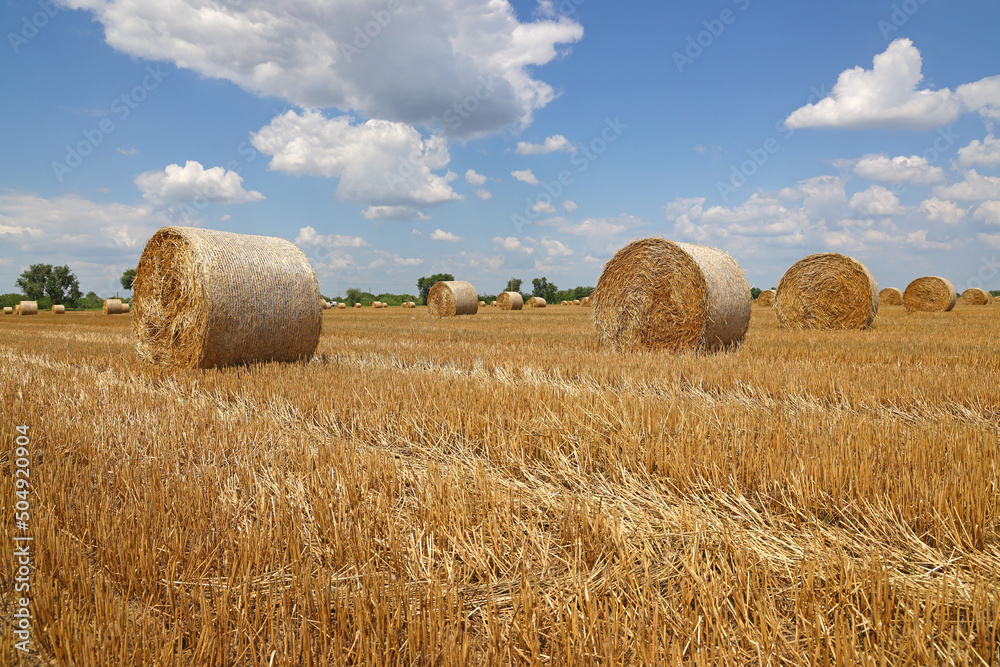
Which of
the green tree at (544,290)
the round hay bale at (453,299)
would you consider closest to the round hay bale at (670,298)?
the round hay bale at (453,299)

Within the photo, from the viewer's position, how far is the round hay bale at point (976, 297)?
100ft

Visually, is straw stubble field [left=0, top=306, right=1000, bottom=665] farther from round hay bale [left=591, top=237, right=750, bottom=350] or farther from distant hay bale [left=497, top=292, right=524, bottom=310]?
distant hay bale [left=497, top=292, right=524, bottom=310]

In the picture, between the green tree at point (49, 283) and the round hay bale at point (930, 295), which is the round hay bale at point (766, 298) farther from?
the green tree at point (49, 283)

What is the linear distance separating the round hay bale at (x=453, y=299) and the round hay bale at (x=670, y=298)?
1432cm

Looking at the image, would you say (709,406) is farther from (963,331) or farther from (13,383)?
(963,331)

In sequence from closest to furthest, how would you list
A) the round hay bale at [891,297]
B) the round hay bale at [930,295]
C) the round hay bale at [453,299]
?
the round hay bale at [930,295]
the round hay bale at [453,299]
the round hay bale at [891,297]

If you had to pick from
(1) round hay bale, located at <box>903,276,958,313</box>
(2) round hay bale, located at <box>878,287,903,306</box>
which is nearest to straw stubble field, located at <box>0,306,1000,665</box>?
(1) round hay bale, located at <box>903,276,958,313</box>

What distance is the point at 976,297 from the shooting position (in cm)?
3066

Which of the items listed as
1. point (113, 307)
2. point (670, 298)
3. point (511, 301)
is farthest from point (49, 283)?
point (670, 298)

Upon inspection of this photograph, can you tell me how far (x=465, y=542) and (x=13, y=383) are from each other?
690cm

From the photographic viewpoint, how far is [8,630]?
5.91 feet

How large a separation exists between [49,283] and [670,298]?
252ft

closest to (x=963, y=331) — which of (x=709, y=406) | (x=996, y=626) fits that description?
(x=709, y=406)

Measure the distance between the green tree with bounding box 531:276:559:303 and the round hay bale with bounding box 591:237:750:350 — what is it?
5295 centimetres
